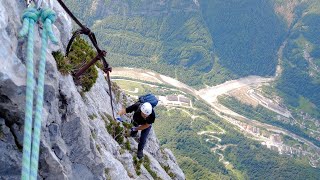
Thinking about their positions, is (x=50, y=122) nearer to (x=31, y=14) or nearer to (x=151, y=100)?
(x=31, y=14)

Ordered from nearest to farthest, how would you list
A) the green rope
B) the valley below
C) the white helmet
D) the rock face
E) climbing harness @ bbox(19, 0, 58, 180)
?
the green rope < climbing harness @ bbox(19, 0, 58, 180) < the rock face < the white helmet < the valley below

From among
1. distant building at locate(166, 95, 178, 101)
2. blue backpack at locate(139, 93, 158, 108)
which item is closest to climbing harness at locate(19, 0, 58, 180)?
blue backpack at locate(139, 93, 158, 108)

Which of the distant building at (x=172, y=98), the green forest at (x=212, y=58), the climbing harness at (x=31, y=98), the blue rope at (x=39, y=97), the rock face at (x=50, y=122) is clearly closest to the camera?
the climbing harness at (x=31, y=98)

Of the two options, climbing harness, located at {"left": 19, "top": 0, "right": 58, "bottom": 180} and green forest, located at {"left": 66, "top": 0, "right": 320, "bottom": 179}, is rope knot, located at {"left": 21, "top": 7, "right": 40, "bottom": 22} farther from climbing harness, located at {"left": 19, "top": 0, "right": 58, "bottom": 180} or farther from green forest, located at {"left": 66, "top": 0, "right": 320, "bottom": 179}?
green forest, located at {"left": 66, "top": 0, "right": 320, "bottom": 179}

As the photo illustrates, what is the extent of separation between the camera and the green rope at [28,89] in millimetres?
4756

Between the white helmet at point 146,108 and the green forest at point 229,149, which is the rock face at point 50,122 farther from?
the green forest at point 229,149

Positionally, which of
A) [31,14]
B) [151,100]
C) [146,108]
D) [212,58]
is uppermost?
[212,58]

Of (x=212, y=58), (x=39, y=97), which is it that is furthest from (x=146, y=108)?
(x=212, y=58)

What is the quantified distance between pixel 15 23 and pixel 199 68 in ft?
519

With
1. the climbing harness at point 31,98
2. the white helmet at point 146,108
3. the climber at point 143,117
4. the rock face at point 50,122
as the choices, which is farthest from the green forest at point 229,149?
the climbing harness at point 31,98

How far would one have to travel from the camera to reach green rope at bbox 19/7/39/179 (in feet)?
15.6

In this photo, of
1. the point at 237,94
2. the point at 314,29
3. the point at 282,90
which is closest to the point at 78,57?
the point at 237,94

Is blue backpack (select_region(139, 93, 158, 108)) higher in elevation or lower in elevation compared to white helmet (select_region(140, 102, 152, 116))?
higher

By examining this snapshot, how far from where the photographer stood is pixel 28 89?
5.62 m
